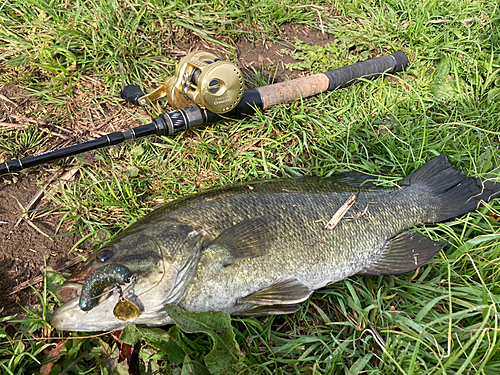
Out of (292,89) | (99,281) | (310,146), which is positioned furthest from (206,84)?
(99,281)

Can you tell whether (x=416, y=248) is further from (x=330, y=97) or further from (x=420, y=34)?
(x=420, y=34)

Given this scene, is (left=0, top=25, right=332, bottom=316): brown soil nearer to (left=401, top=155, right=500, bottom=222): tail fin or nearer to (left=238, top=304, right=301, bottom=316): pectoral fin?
(left=238, top=304, right=301, bottom=316): pectoral fin

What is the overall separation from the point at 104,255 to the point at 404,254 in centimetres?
203

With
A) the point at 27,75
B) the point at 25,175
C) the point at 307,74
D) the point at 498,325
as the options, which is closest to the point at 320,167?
the point at 307,74

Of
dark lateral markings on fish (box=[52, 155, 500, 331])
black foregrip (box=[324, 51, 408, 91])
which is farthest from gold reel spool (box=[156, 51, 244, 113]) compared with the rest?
black foregrip (box=[324, 51, 408, 91])

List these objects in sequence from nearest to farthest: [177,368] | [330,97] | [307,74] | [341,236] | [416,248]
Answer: [177,368] → [341,236] → [416,248] → [330,97] → [307,74]

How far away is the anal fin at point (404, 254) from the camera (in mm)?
2611

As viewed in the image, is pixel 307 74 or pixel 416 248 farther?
pixel 307 74

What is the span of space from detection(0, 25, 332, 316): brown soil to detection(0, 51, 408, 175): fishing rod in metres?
0.33

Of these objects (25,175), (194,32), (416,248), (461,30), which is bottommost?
(416,248)

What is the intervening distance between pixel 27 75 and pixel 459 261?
13.2 ft

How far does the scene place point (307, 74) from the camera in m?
4.03

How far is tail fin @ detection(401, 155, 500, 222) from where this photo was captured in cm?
291

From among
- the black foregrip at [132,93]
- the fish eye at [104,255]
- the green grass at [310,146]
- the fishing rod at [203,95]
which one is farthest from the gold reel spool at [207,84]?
the fish eye at [104,255]
